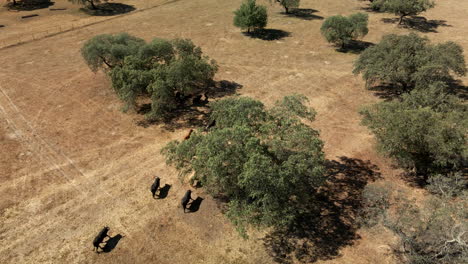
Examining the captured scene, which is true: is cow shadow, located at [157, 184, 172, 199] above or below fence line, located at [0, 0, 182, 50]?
below

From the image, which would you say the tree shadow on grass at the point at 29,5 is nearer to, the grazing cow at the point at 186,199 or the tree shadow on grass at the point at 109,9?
the tree shadow on grass at the point at 109,9

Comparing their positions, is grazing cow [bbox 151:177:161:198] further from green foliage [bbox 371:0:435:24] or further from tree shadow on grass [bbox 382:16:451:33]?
tree shadow on grass [bbox 382:16:451:33]

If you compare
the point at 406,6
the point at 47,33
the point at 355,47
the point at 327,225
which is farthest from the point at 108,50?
the point at 406,6

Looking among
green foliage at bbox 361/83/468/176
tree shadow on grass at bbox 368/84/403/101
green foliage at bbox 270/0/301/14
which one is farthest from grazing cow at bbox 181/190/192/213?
green foliage at bbox 270/0/301/14

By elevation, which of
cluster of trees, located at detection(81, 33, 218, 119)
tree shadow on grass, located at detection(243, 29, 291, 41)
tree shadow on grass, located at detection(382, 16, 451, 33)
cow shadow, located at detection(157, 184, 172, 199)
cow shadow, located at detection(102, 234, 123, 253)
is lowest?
cow shadow, located at detection(102, 234, 123, 253)

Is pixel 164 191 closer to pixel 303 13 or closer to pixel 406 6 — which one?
pixel 406 6

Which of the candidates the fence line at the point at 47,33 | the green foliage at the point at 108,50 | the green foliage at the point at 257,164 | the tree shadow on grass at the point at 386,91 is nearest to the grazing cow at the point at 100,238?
the green foliage at the point at 257,164
